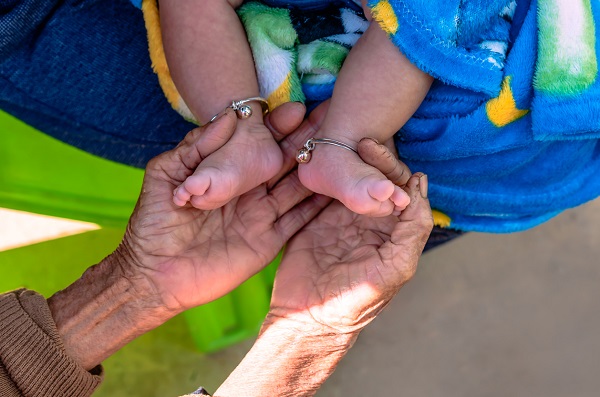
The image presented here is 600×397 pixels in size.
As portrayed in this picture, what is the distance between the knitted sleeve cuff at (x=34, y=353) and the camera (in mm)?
966

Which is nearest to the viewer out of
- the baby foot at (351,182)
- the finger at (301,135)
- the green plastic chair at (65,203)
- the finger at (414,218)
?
the baby foot at (351,182)

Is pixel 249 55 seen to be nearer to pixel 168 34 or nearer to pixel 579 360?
pixel 168 34

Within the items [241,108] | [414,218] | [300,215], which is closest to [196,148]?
[241,108]

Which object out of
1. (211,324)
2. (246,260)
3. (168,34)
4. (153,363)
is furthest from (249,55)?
(153,363)

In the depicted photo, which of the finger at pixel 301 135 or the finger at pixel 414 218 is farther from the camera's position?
the finger at pixel 301 135

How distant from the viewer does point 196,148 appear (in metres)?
0.99

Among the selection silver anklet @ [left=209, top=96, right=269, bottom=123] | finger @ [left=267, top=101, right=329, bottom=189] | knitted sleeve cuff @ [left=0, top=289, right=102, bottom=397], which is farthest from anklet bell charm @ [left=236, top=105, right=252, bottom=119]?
knitted sleeve cuff @ [left=0, top=289, right=102, bottom=397]

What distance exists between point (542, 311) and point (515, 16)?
3.23ft

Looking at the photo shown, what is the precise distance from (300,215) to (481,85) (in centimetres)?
34

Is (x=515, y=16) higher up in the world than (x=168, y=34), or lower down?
lower down

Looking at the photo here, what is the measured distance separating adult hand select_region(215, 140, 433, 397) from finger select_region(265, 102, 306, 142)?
142 millimetres

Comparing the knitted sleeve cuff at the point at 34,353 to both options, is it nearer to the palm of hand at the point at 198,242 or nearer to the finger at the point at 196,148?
the palm of hand at the point at 198,242

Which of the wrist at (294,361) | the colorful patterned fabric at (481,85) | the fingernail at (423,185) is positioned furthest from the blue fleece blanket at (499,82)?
the wrist at (294,361)

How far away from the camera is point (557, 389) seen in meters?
1.72
